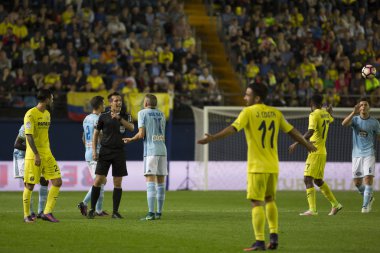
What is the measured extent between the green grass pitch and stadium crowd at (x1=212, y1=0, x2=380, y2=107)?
431 inches

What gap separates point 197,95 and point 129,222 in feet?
47.0

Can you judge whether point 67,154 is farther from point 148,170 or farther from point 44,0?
point 148,170

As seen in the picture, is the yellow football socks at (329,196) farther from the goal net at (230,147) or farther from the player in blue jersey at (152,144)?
the goal net at (230,147)

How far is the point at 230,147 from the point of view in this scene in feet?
89.9

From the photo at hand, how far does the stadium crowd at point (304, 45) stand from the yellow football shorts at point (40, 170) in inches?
596

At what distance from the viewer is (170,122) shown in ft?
89.6

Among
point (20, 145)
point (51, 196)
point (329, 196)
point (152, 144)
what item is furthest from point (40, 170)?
point (329, 196)

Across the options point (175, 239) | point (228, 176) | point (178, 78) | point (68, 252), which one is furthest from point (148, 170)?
point (178, 78)

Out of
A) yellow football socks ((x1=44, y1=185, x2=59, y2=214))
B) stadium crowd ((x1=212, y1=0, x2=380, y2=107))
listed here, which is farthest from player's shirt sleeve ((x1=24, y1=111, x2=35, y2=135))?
stadium crowd ((x1=212, y1=0, x2=380, y2=107))

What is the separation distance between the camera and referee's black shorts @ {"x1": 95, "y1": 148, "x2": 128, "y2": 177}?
50.2 feet

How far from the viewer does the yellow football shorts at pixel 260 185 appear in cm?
1075

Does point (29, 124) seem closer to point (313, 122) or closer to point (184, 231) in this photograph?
point (184, 231)

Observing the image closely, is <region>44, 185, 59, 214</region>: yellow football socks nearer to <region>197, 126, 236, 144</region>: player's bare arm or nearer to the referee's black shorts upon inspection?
the referee's black shorts

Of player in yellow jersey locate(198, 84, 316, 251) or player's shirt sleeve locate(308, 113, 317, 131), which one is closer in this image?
player in yellow jersey locate(198, 84, 316, 251)
